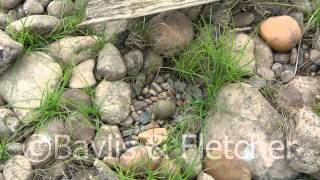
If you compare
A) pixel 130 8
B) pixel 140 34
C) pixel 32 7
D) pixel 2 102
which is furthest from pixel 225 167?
pixel 32 7

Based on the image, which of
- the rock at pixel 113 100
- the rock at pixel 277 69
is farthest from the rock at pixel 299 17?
the rock at pixel 113 100

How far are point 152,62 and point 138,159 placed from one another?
1.74 ft

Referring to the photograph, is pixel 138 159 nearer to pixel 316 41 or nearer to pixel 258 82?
pixel 258 82

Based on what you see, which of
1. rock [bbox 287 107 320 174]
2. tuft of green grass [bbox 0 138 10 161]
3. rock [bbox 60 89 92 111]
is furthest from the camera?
rock [bbox 60 89 92 111]

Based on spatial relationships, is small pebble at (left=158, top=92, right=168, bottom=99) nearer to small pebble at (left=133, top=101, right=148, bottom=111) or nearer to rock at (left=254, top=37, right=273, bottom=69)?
small pebble at (left=133, top=101, right=148, bottom=111)

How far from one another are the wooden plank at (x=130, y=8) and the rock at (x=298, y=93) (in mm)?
603

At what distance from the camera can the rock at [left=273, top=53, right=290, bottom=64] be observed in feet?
8.84

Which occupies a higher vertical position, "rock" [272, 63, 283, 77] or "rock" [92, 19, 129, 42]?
"rock" [92, 19, 129, 42]

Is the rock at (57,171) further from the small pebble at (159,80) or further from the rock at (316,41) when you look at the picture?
the rock at (316,41)

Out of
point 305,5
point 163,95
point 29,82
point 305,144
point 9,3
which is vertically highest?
point 9,3

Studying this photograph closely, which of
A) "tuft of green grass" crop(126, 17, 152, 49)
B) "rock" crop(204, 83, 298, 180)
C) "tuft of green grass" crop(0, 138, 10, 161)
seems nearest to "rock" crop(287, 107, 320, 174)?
"rock" crop(204, 83, 298, 180)

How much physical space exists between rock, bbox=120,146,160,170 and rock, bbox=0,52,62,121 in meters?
0.51

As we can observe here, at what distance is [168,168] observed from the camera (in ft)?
7.82

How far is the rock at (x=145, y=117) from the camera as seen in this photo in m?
2.56
